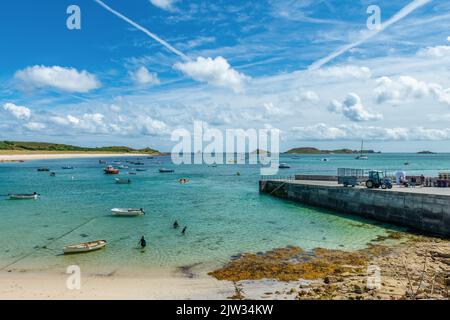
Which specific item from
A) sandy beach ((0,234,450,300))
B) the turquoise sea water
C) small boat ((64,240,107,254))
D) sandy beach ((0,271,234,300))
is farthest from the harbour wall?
small boat ((64,240,107,254))

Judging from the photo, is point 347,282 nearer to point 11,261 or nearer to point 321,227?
point 321,227

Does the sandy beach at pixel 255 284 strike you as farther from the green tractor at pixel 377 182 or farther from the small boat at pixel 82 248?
the green tractor at pixel 377 182

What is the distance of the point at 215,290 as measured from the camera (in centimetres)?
1769

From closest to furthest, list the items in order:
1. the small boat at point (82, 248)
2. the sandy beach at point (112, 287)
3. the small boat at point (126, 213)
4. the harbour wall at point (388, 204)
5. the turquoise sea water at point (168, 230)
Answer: the sandy beach at point (112, 287)
the turquoise sea water at point (168, 230)
the small boat at point (82, 248)
the harbour wall at point (388, 204)
the small boat at point (126, 213)

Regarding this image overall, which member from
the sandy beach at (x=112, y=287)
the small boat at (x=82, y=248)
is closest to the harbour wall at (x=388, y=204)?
the sandy beach at (x=112, y=287)

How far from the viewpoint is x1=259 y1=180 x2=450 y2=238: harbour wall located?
28172 mm

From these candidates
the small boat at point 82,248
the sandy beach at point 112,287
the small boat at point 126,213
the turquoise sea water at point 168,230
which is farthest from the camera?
the small boat at point 126,213

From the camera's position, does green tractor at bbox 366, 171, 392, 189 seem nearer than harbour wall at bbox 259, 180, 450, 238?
No

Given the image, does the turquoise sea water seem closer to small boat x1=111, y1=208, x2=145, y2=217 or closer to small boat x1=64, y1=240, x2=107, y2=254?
small boat x1=64, y1=240, x2=107, y2=254

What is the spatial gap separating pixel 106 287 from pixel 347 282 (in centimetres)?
1287

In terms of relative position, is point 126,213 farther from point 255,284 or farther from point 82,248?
point 255,284

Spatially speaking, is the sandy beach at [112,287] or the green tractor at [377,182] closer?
the sandy beach at [112,287]

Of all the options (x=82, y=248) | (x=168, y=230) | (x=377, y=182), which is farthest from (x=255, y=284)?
(x=377, y=182)

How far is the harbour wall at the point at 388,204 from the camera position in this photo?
92.4 feet
